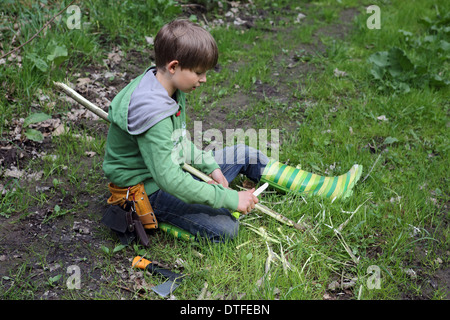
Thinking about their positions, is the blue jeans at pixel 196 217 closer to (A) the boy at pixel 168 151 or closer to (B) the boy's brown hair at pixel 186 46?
(A) the boy at pixel 168 151

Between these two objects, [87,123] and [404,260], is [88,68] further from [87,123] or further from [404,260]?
[404,260]

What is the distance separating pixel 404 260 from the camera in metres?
2.80

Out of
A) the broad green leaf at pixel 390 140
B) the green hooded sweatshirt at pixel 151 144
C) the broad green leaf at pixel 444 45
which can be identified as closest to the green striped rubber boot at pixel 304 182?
the green hooded sweatshirt at pixel 151 144

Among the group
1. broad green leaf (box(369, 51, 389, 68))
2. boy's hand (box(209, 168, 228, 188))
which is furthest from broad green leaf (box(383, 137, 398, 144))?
boy's hand (box(209, 168, 228, 188))

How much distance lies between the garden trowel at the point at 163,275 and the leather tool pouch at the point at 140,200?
23 centimetres

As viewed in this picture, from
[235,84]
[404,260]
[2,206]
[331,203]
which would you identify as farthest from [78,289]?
[235,84]

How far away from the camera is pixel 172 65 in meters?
2.49

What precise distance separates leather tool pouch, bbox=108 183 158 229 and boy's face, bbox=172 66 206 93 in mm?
671

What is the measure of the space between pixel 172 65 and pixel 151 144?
1.55ft

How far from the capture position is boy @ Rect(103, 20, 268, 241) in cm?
241

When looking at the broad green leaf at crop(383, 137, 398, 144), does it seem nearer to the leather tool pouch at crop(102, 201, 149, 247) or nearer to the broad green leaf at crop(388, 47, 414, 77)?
the broad green leaf at crop(388, 47, 414, 77)

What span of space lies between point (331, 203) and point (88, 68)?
114 inches

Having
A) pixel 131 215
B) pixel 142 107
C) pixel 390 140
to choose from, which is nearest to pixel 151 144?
pixel 142 107

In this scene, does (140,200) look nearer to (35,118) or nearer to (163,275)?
(163,275)
